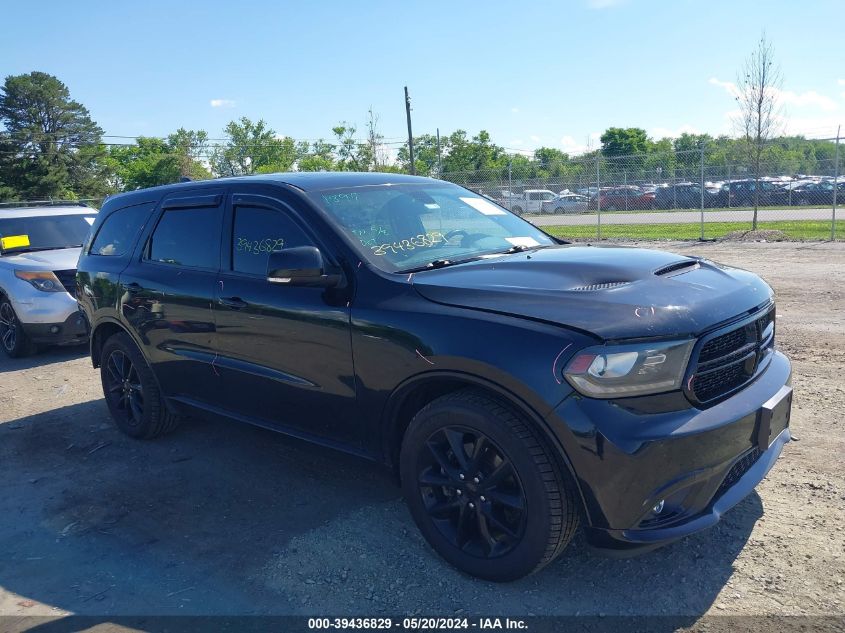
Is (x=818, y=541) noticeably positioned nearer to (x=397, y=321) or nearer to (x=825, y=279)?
(x=397, y=321)

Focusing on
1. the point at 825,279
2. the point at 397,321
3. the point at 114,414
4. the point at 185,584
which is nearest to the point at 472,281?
the point at 397,321

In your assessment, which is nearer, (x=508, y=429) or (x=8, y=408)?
(x=508, y=429)

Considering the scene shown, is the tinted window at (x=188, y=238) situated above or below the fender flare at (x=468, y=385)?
above

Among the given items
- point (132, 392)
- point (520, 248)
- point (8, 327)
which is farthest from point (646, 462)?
point (8, 327)

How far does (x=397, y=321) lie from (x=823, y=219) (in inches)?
778

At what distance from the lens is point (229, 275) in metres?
4.14

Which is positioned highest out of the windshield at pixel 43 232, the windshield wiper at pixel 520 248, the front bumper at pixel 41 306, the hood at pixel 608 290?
the windshield at pixel 43 232

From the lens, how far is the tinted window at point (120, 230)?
5152mm

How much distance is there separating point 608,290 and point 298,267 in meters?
1.45

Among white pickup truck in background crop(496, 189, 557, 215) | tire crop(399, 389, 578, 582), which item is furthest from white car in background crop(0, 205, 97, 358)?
white pickup truck in background crop(496, 189, 557, 215)

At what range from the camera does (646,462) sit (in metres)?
2.59

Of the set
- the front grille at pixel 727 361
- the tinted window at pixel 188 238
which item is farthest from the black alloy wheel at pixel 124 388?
the front grille at pixel 727 361

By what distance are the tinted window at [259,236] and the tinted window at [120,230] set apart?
127 cm

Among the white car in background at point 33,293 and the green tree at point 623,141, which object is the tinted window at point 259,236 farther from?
the green tree at point 623,141
